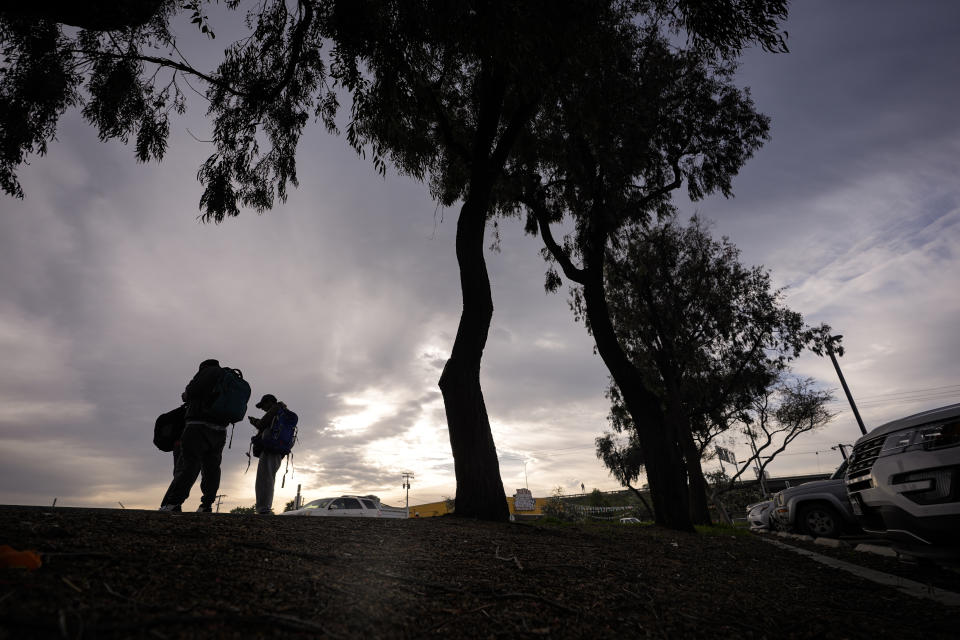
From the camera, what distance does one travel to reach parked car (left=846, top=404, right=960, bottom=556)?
3.72 metres

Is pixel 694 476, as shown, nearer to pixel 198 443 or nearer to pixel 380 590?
pixel 198 443

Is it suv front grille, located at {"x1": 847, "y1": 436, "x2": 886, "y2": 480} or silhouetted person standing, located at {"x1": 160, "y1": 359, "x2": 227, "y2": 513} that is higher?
silhouetted person standing, located at {"x1": 160, "y1": 359, "x2": 227, "y2": 513}

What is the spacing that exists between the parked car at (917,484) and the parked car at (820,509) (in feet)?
19.2

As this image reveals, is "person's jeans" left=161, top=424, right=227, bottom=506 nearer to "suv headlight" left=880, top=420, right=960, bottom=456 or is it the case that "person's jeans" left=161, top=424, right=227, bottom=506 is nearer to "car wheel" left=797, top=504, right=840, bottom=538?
"suv headlight" left=880, top=420, right=960, bottom=456

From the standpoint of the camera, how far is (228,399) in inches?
224

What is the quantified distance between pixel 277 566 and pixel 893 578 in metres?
5.65

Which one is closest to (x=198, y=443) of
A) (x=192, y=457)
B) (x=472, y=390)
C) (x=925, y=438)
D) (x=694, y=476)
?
(x=192, y=457)

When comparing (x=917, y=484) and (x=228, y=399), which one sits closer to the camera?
(x=917, y=484)

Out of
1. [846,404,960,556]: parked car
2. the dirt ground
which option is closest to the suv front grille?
[846,404,960,556]: parked car

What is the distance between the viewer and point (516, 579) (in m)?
3.06

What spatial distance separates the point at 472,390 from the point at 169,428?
13.4 ft

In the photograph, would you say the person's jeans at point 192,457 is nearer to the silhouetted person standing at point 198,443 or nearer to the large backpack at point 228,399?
the silhouetted person standing at point 198,443

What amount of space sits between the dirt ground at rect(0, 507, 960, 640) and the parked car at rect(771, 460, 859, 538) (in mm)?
5366

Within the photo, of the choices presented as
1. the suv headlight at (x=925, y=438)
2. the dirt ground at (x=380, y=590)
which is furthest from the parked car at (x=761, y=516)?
the suv headlight at (x=925, y=438)
